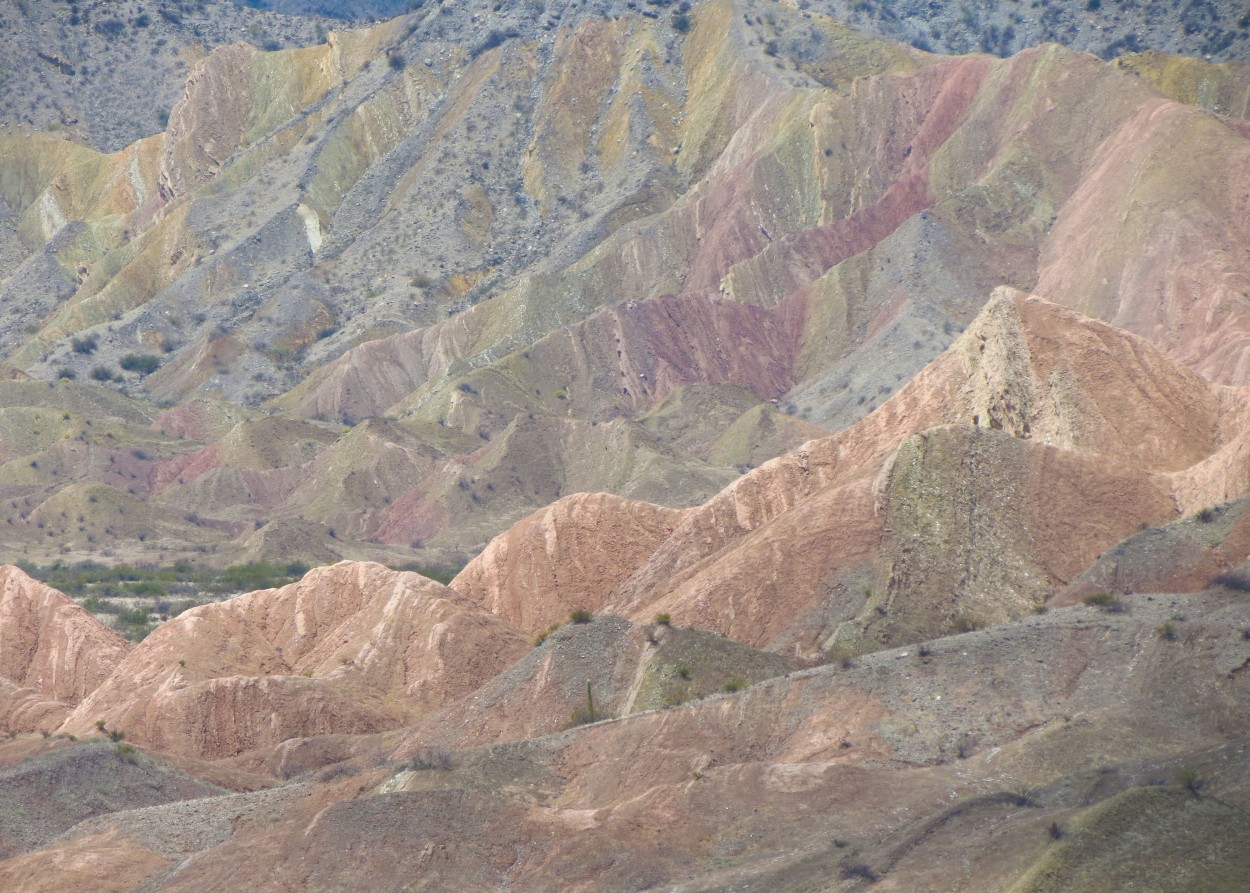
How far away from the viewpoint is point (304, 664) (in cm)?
8544

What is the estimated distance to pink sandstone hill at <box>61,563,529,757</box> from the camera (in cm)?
7731

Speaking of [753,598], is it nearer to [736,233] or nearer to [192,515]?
[192,515]

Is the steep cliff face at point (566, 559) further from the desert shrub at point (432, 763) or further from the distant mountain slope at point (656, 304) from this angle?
the distant mountain slope at point (656, 304)

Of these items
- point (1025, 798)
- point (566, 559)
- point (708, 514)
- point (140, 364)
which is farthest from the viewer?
point (140, 364)

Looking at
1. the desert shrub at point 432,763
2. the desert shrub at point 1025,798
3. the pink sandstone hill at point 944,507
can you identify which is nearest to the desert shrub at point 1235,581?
the pink sandstone hill at point 944,507

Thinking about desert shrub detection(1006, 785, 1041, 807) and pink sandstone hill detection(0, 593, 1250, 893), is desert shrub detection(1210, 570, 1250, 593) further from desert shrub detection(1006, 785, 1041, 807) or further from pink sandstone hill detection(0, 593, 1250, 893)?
desert shrub detection(1006, 785, 1041, 807)

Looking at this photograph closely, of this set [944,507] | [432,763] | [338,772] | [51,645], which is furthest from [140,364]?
[432,763]

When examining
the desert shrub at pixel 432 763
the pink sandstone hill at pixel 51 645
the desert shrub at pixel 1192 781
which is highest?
the desert shrub at pixel 1192 781

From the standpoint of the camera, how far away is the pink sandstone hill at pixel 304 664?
77312mm

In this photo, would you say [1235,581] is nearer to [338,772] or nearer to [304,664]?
[338,772]

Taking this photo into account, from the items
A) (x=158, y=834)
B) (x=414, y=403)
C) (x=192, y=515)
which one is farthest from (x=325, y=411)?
(x=158, y=834)

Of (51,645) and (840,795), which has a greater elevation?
(840,795)

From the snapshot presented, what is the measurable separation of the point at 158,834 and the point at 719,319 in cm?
11133

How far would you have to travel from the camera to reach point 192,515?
154 metres
